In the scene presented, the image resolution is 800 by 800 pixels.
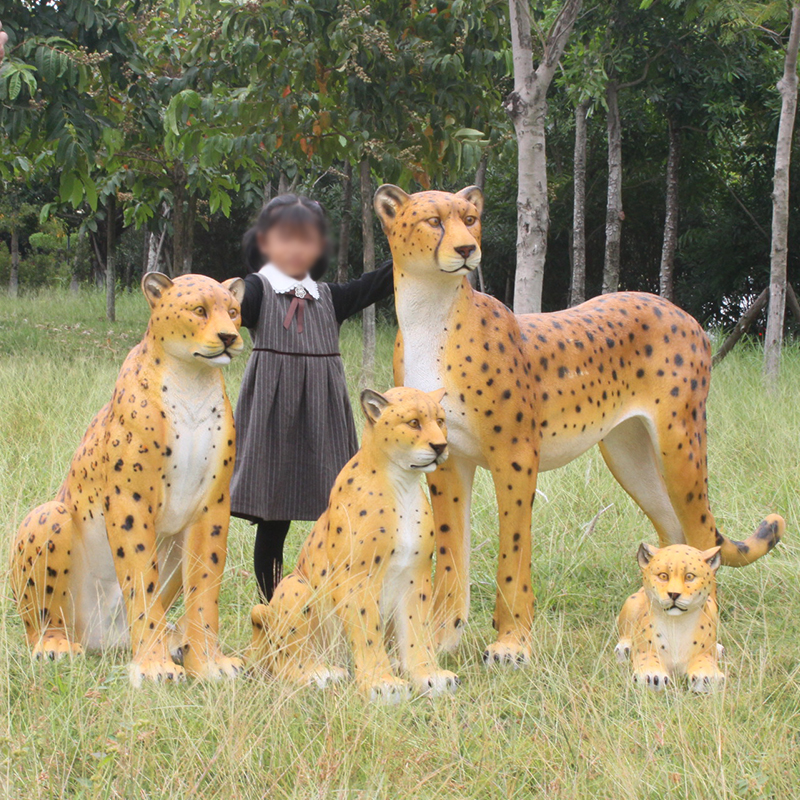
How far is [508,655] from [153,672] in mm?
1130

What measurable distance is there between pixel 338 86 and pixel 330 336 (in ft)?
11.8

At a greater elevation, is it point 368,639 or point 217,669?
point 368,639

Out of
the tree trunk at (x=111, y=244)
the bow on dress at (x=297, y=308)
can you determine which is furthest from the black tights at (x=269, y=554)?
the tree trunk at (x=111, y=244)

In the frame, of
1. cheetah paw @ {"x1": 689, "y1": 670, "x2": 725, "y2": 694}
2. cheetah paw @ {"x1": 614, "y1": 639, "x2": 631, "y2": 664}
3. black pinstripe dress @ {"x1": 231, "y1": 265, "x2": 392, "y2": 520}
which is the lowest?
cheetah paw @ {"x1": 614, "y1": 639, "x2": 631, "y2": 664}

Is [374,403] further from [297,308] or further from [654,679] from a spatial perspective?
[654,679]

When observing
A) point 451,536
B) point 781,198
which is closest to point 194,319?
point 451,536

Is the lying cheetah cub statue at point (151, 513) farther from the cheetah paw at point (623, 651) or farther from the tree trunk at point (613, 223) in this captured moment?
the tree trunk at point (613, 223)

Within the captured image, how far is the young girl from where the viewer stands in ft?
10.6

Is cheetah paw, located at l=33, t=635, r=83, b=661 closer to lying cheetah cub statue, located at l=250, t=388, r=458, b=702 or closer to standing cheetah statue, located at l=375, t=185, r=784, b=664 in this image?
lying cheetah cub statue, located at l=250, t=388, r=458, b=702

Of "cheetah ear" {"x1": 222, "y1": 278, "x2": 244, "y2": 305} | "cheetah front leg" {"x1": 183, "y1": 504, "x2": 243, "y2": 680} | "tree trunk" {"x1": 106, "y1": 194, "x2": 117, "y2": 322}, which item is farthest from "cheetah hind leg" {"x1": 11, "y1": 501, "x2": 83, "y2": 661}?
"tree trunk" {"x1": 106, "y1": 194, "x2": 117, "y2": 322}

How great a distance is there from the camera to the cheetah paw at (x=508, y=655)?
9.52 feet

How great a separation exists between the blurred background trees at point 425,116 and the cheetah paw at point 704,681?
7.87ft

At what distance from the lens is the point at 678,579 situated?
268cm

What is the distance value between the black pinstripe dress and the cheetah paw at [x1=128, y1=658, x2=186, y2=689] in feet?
2.46
